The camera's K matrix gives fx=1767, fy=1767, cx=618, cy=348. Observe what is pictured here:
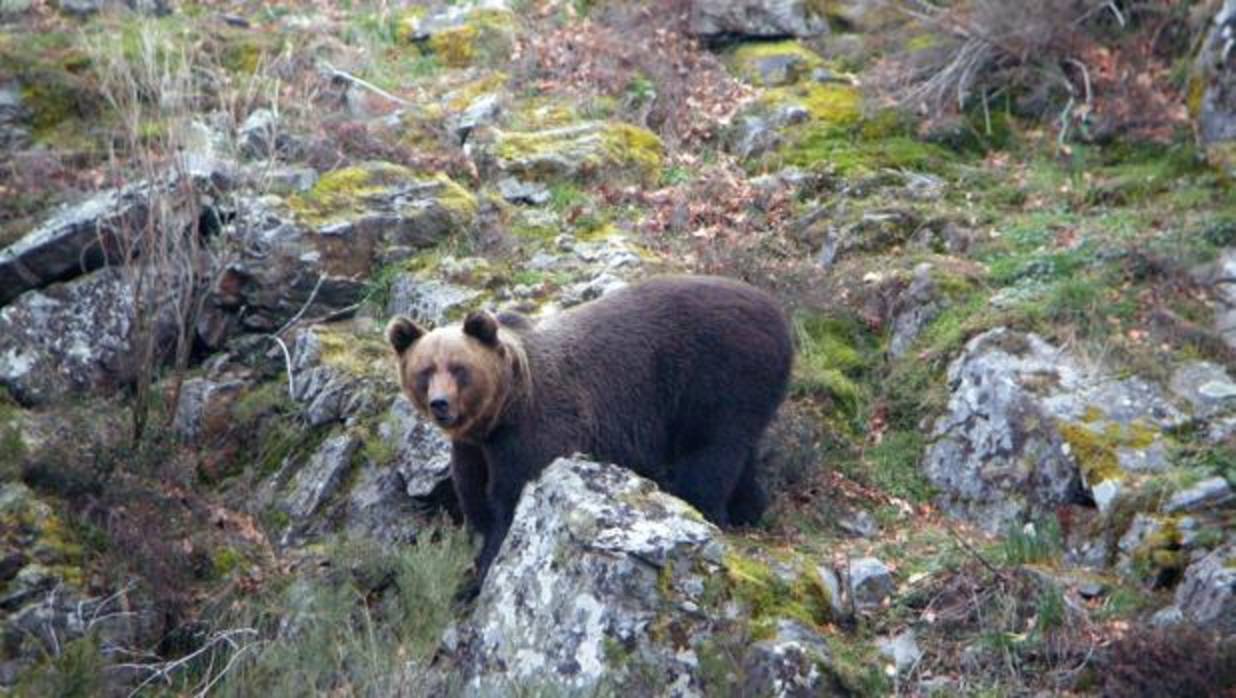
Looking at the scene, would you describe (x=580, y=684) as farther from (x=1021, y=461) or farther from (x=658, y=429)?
(x=1021, y=461)

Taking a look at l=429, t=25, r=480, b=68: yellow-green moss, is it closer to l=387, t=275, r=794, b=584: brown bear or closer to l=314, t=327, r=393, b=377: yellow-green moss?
l=314, t=327, r=393, b=377: yellow-green moss

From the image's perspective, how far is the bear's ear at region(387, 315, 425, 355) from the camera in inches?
385

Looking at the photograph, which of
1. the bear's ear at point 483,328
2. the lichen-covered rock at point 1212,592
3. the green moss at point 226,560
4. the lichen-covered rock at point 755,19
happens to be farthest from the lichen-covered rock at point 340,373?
the lichen-covered rock at point 755,19

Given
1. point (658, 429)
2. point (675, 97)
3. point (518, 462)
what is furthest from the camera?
point (675, 97)

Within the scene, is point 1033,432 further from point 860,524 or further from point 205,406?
point 205,406

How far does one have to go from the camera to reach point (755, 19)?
16.8m

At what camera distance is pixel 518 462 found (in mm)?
9578

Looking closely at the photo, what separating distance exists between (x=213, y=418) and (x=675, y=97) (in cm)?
573

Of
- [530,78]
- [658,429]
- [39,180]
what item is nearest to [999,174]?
[530,78]

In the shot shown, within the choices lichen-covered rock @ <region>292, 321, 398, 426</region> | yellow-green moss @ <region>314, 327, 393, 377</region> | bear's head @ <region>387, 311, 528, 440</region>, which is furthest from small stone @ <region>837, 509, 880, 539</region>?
yellow-green moss @ <region>314, 327, 393, 377</region>

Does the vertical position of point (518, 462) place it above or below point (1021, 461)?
above

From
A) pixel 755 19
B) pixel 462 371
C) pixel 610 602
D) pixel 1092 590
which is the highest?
pixel 462 371

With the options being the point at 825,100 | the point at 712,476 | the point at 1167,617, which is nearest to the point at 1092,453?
the point at 1167,617

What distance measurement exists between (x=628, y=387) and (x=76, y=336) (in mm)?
4271
